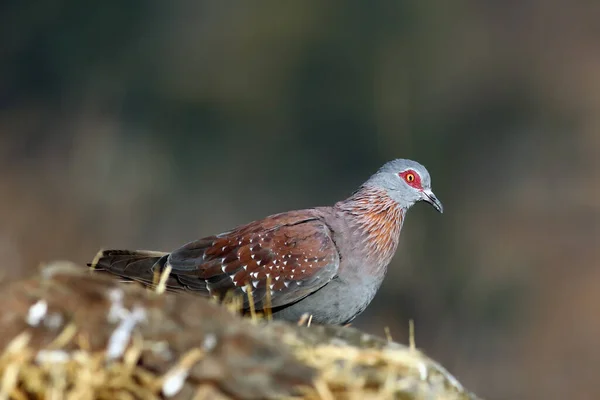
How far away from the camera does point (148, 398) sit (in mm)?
1899

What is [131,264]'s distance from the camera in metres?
5.10

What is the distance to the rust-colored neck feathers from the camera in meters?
5.05

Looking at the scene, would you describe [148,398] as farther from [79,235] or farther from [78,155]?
[78,155]

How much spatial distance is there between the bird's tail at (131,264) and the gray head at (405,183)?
56.6 inches

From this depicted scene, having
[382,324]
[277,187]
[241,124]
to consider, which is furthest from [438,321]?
[241,124]

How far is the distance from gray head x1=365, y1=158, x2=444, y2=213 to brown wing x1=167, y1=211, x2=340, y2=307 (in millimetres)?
670

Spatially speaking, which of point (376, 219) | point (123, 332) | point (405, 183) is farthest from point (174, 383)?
point (405, 183)

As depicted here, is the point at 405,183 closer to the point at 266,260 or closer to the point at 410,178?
the point at 410,178

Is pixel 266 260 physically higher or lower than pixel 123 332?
lower

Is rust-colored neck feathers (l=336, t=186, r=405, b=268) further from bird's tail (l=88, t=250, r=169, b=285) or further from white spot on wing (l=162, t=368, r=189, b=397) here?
white spot on wing (l=162, t=368, r=189, b=397)

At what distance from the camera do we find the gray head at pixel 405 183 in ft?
18.0

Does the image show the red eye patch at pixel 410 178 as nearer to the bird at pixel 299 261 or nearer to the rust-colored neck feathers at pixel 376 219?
the bird at pixel 299 261

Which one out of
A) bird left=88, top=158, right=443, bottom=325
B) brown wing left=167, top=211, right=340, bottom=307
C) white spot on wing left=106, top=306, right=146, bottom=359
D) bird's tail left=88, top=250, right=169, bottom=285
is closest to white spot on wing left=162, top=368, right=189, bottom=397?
white spot on wing left=106, top=306, right=146, bottom=359

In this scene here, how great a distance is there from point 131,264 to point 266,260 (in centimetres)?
81
